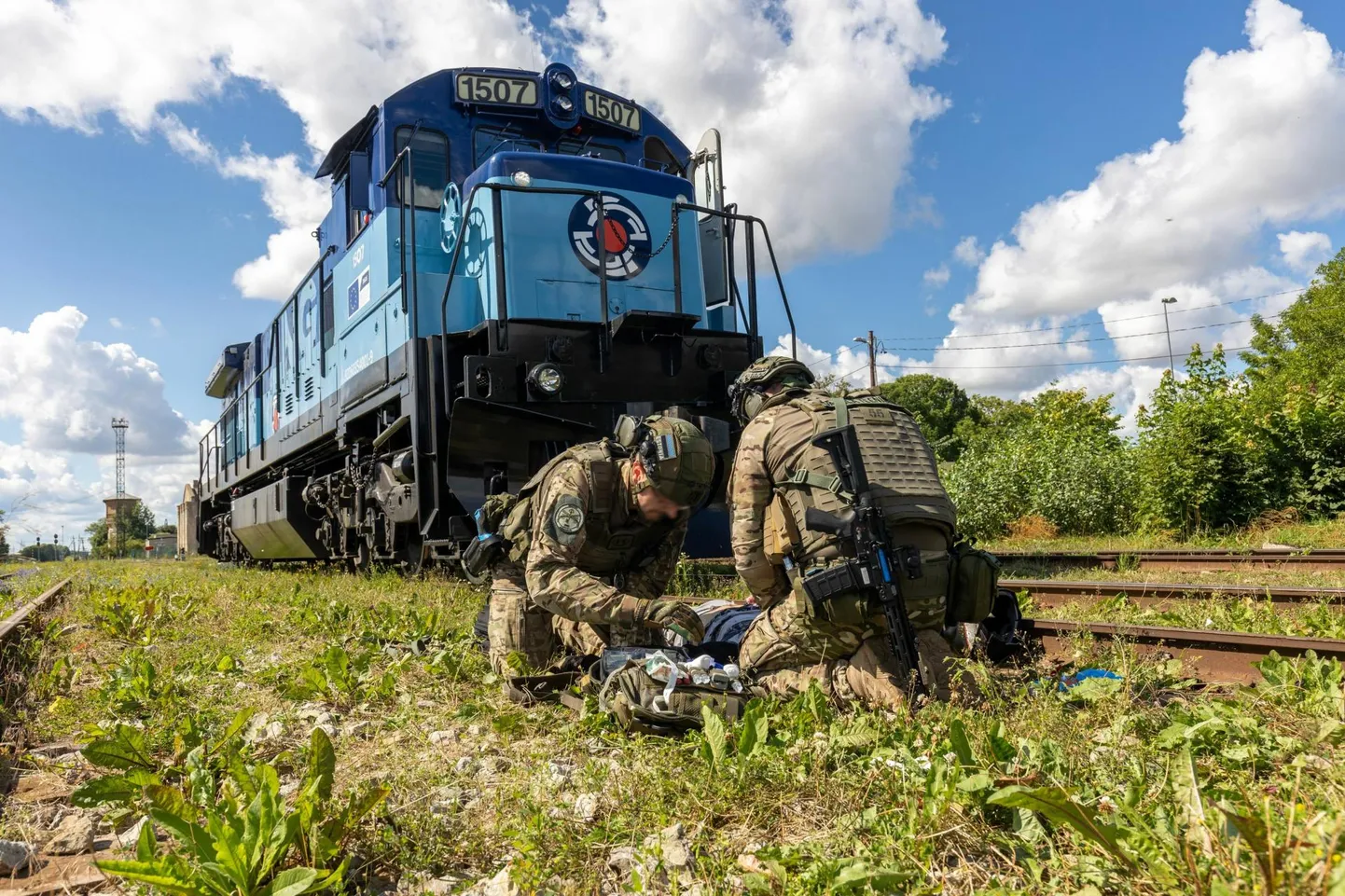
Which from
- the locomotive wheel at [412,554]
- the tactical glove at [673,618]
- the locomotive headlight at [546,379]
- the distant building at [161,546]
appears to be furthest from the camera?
the distant building at [161,546]

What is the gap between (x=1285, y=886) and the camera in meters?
1.36

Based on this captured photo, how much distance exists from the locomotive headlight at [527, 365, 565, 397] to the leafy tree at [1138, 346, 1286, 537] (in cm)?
993

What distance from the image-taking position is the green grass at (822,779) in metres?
1.66

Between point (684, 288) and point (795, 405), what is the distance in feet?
12.2

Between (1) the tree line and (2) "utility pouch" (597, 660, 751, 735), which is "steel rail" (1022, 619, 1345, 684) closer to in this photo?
(2) "utility pouch" (597, 660, 751, 735)

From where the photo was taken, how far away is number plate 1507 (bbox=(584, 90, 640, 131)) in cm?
715

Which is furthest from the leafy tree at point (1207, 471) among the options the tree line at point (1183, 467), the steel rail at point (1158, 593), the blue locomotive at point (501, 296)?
the blue locomotive at point (501, 296)

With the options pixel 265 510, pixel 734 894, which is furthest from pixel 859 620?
pixel 265 510

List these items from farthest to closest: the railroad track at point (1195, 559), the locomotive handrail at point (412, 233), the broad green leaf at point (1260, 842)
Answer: the railroad track at point (1195, 559) → the locomotive handrail at point (412, 233) → the broad green leaf at point (1260, 842)

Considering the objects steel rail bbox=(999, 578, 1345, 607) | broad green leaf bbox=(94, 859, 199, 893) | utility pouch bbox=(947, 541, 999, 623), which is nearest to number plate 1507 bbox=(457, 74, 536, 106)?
steel rail bbox=(999, 578, 1345, 607)

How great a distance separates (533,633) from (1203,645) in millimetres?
2890

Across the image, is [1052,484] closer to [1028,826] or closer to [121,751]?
[1028,826]

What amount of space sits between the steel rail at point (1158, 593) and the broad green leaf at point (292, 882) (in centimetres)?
496

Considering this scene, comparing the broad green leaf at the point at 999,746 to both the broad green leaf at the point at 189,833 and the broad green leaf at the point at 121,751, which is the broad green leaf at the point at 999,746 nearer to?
the broad green leaf at the point at 189,833
